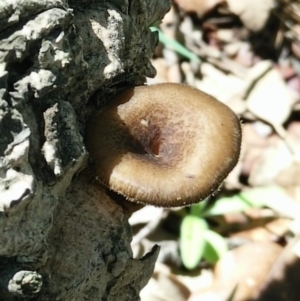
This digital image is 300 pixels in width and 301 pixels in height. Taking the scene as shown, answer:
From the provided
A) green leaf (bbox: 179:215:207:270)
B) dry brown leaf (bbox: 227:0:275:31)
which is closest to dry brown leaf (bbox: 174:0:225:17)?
dry brown leaf (bbox: 227:0:275:31)

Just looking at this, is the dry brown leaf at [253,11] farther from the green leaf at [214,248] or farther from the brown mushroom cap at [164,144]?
the brown mushroom cap at [164,144]

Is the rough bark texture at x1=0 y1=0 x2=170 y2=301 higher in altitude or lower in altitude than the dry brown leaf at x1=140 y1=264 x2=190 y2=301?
higher

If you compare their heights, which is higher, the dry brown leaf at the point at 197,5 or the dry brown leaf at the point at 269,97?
the dry brown leaf at the point at 197,5

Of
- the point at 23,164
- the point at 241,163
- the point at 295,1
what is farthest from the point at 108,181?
the point at 295,1

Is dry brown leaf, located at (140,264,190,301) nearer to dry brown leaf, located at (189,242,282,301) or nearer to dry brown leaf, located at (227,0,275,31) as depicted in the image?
dry brown leaf, located at (189,242,282,301)

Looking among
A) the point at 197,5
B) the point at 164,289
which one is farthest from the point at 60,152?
the point at 197,5

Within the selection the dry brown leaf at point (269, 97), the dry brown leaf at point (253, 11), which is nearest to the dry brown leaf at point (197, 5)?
the dry brown leaf at point (253, 11)

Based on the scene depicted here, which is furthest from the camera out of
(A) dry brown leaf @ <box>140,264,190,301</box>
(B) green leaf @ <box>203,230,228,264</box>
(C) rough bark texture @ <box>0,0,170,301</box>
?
(B) green leaf @ <box>203,230,228,264</box>
